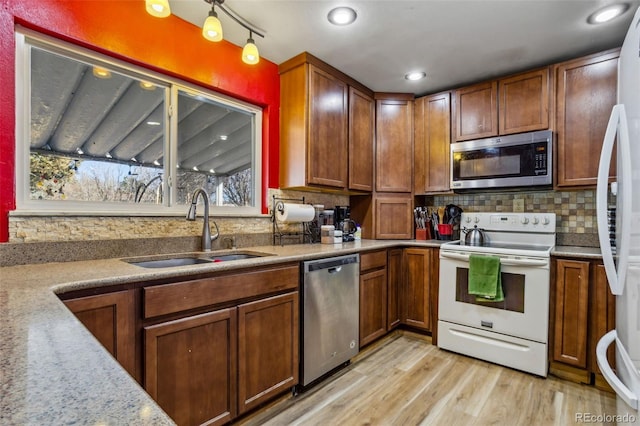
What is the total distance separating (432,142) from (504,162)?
69 cm

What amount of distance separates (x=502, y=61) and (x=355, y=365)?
105 inches

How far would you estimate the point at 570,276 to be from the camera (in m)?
2.19

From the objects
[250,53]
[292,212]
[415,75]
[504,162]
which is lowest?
[292,212]

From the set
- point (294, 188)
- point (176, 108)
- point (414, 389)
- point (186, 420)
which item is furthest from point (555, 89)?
point (186, 420)

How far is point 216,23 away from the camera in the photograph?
5.28 ft

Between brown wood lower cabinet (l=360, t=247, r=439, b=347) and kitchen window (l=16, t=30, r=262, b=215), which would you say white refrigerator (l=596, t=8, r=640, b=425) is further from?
kitchen window (l=16, t=30, r=262, b=215)

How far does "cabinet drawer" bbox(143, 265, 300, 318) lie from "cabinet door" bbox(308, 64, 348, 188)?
38.5 inches

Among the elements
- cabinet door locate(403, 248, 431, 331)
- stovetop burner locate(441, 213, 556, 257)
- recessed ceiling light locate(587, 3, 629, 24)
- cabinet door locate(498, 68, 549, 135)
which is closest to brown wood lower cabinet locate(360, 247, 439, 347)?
cabinet door locate(403, 248, 431, 331)

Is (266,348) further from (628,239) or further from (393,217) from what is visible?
(393,217)

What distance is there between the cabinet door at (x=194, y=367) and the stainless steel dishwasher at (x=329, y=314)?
53 cm

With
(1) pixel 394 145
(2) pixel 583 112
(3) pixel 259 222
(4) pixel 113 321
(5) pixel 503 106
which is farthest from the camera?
(1) pixel 394 145

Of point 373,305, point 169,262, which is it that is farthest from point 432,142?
point 169,262

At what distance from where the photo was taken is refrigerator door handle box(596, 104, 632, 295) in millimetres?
1143

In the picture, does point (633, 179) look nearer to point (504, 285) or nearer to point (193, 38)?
point (504, 285)
